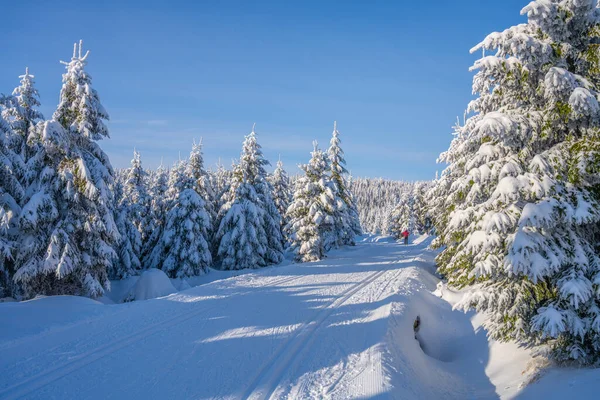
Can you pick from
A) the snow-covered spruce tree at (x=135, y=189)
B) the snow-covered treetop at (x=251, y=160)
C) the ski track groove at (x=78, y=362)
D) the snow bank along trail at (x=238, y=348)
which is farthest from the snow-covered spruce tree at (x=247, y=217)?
the ski track groove at (x=78, y=362)

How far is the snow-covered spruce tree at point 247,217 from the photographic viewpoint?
29656mm

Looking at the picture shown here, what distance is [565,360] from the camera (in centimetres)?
788

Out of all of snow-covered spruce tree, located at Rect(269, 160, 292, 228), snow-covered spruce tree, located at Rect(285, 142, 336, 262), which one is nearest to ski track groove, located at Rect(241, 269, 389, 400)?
snow-covered spruce tree, located at Rect(285, 142, 336, 262)

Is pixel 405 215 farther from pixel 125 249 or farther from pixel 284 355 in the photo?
pixel 284 355

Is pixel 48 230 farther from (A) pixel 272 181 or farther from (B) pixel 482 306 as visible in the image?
(A) pixel 272 181

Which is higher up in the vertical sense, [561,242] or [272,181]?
[272,181]

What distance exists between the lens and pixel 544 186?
7.87 m

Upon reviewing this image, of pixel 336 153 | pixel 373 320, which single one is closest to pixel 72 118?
pixel 373 320

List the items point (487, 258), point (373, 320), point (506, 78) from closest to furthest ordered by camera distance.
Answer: point (487, 258) < point (506, 78) < point (373, 320)

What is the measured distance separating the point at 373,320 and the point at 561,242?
5747mm

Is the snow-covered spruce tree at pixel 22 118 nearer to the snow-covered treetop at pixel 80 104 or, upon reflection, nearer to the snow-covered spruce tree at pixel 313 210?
the snow-covered treetop at pixel 80 104

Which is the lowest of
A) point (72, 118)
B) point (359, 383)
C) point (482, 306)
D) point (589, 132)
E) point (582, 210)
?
point (359, 383)

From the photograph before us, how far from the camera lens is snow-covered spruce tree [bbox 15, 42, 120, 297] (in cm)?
1500

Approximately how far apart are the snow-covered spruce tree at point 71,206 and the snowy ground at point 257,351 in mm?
3378
